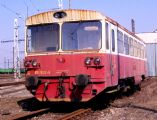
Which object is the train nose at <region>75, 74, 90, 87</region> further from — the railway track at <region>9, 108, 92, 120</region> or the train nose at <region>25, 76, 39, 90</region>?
the train nose at <region>25, 76, 39, 90</region>

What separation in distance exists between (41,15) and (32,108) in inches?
133

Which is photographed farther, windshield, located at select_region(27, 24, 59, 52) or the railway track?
windshield, located at select_region(27, 24, 59, 52)

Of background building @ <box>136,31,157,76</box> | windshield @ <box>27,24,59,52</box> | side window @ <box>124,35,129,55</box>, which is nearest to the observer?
windshield @ <box>27,24,59,52</box>

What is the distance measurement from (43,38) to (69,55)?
1.19 m

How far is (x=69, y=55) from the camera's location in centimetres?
1255

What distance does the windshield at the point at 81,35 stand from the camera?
12.4 m

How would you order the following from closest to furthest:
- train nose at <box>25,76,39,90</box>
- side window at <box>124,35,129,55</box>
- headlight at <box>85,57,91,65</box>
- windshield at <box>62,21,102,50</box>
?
headlight at <box>85,57,91,65</box>
windshield at <box>62,21,102,50</box>
train nose at <box>25,76,39,90</box>
side window at <box>124,35,129,55</box>

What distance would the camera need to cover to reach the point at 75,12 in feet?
42.1

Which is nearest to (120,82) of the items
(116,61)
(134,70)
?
(116,61)

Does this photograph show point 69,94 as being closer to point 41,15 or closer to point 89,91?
point 89,91

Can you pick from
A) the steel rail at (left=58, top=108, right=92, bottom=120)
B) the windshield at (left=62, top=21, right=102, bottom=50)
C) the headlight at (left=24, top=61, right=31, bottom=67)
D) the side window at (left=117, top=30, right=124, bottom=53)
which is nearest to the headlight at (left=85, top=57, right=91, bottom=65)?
the windshield at (left=62, top=21, right=102, bottom=50)

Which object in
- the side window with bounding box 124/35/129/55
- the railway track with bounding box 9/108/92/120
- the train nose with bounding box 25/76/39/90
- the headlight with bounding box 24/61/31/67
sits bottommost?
the railway track with bounding box 9/108/92/120

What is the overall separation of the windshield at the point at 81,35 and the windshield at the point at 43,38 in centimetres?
31

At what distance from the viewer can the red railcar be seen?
12250mm
